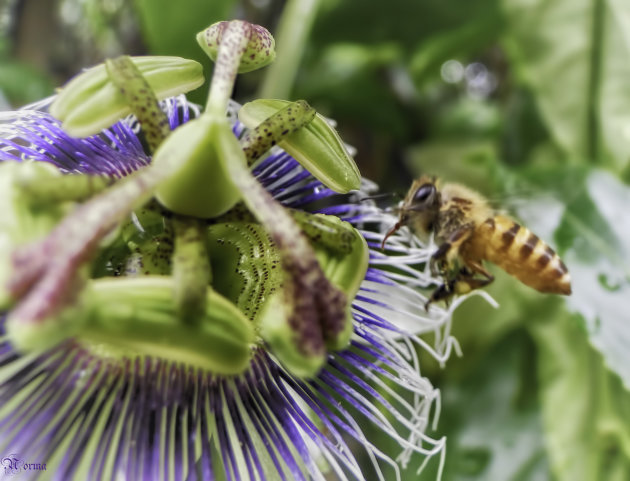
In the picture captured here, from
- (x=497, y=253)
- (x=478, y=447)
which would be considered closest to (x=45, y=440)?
→ (x=497, y=253)

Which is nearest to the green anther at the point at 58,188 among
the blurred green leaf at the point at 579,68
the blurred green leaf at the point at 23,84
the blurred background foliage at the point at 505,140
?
the blurred background foliage at the point at 505,140

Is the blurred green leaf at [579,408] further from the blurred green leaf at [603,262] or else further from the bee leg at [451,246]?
the bee leg at [451,246]

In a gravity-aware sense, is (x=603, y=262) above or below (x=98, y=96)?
below

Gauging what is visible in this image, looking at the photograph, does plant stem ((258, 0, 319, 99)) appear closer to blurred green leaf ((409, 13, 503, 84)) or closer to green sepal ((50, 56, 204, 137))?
blurred green leaf ((409, 13, 503, 84))

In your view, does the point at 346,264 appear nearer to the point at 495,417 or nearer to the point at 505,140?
the point at 495,417

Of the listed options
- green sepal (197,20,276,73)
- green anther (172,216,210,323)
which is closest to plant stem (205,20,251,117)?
green sepal (197,20,276,73)

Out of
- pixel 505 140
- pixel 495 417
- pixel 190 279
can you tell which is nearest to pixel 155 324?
pixel 190 279

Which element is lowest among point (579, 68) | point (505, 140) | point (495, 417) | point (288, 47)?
point (495, 417)
